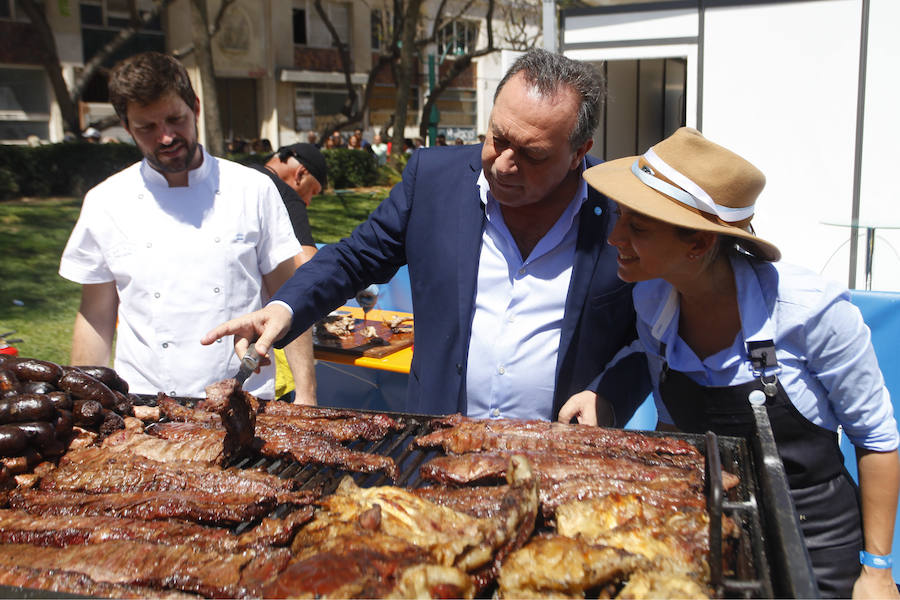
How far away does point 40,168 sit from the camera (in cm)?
1844

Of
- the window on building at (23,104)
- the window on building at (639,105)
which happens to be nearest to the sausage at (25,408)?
the window on building at (639,105)

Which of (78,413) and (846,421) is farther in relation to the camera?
(78,413)

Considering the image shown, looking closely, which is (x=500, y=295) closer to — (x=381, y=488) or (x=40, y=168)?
(x=381, y=488)

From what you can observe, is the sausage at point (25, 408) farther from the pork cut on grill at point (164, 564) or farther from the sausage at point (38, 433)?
the pork cut on grill at point (164, 564)

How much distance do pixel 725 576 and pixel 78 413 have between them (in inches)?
90.5

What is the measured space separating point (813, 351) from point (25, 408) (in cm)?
267

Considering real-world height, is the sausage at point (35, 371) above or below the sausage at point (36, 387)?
above

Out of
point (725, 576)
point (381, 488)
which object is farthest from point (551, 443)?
→ point (725, 576)

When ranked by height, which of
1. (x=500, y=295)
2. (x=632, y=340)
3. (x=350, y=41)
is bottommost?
(x=632, y=340)

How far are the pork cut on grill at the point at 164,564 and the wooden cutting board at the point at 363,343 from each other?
3.68 meters

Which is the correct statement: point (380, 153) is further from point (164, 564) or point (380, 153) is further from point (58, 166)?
point (164, 564)

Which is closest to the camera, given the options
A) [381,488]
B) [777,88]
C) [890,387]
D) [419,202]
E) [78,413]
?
[381,488]

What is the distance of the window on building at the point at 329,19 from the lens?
118 ft

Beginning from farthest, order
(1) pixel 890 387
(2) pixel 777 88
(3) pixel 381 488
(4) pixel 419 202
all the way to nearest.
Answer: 1. (2) pixel 777 88
2. (1) pixel 890 387
3. (4) pixel 419 202
4. (3) pixel 381 488
